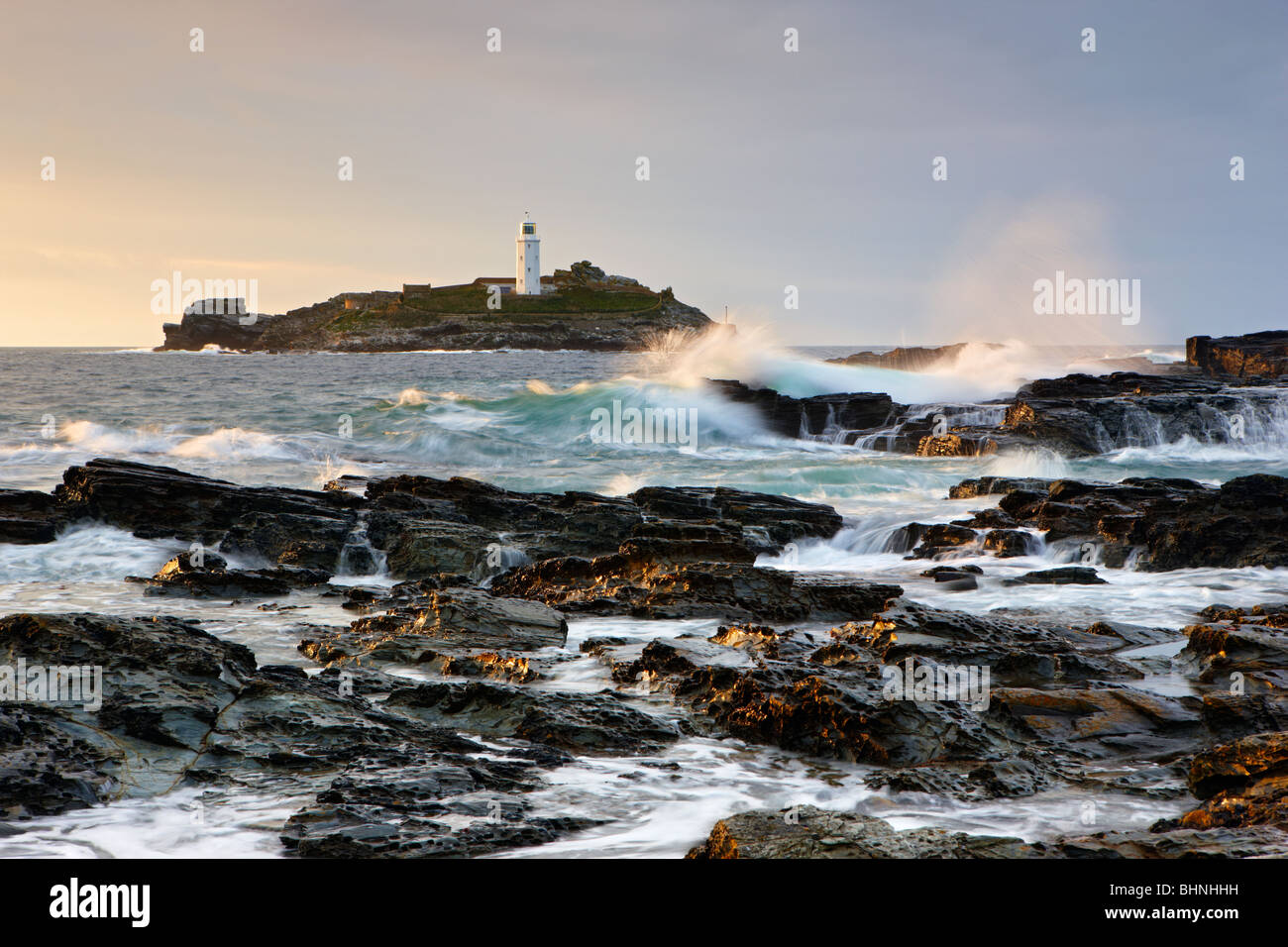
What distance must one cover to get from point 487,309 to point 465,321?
14.2 ft

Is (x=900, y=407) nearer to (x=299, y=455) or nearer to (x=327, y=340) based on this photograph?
(x=299, y=455)

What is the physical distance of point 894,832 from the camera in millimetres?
4383

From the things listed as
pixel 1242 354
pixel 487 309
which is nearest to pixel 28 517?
pixel 1242 354

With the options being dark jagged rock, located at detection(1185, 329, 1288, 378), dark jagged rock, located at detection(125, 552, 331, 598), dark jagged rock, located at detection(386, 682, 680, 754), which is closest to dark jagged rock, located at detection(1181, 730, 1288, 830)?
dark jagged rock, located at detection(386, 682, 680, 754)

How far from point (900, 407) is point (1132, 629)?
23.5m

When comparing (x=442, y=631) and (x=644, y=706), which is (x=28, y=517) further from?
(x=644, y=706)

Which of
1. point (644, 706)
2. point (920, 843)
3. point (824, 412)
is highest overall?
point (824, 412)

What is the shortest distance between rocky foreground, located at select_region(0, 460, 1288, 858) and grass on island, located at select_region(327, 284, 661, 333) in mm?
132265

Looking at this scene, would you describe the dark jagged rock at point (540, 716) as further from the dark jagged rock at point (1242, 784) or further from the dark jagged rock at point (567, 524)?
the dark jagged rock at point (567, 524)

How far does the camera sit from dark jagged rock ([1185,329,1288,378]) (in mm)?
43625

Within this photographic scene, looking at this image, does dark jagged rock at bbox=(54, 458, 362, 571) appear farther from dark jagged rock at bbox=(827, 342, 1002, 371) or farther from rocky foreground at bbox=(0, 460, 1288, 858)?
dark jagged rock at bbox=(827, 342, 1002, 371)

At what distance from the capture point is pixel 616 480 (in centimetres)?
2280

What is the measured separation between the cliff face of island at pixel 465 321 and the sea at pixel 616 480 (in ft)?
274
